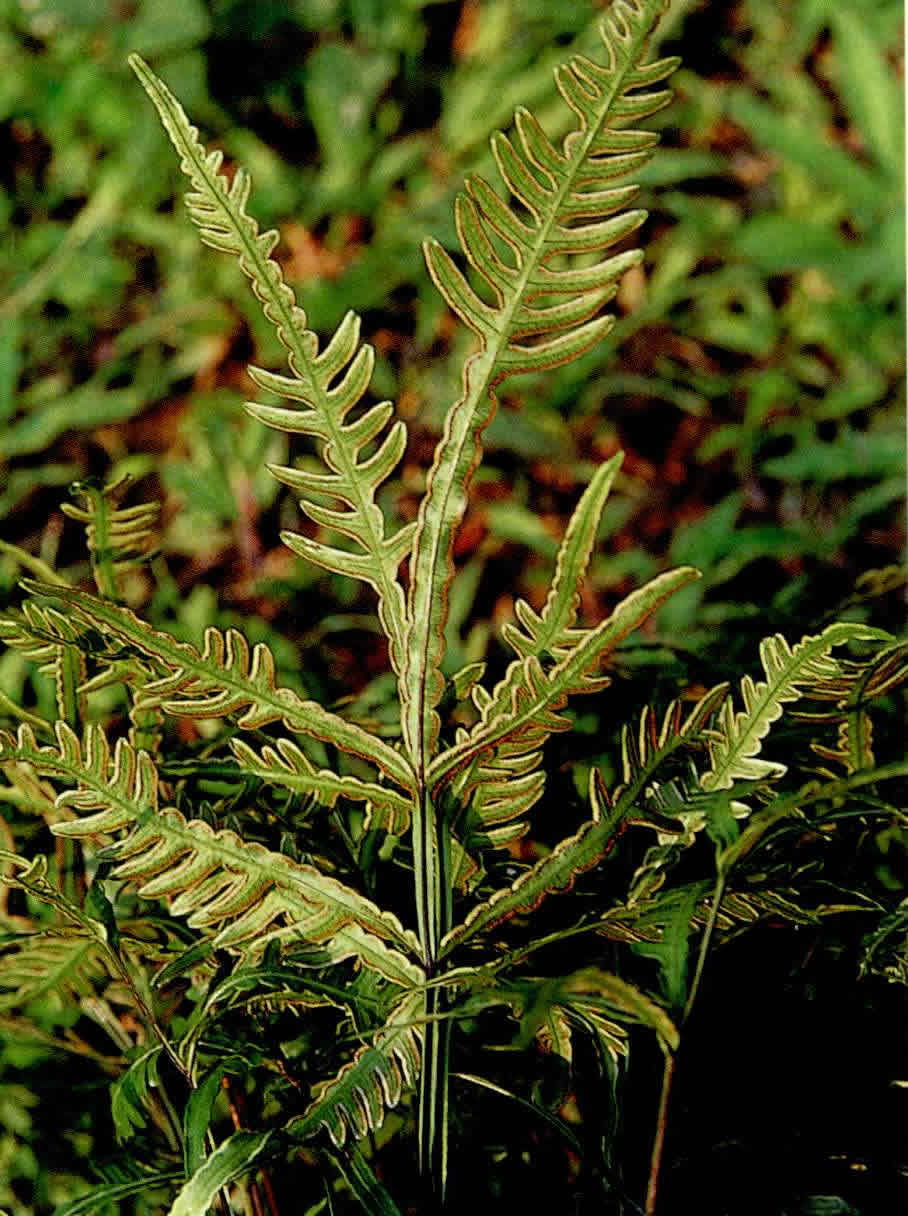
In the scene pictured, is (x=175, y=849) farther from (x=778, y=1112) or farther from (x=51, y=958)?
(x=778, y=1112)

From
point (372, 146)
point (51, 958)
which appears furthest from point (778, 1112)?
point (372, 146)

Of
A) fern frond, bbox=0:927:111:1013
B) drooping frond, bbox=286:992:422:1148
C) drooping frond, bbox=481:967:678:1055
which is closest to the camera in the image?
drooping frond, bbox=481:967:678:1055

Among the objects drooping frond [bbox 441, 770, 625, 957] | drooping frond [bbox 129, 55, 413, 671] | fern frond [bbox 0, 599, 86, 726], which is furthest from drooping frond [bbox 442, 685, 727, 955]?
fern frond [bbox 0, 599, 86, 726]

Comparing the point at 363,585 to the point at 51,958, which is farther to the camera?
the point at 363,585

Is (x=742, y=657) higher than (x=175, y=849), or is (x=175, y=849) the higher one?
(x=742, y=657)

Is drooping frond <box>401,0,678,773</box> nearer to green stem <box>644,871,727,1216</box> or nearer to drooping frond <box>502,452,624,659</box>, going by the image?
drooping frond <box>502,452,624,659</box>

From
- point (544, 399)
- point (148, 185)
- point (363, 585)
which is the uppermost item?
point (148, 185)

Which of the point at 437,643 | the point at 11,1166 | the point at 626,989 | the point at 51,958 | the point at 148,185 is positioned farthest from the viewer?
the point at 148,185

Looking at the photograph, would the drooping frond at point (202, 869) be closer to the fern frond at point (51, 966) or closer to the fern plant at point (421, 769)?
the fern plant at point (421, 769)

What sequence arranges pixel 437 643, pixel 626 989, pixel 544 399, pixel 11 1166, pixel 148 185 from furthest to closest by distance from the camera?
pixel 148 185
pixel 544 399
pixel 11 1166
pixel 437 643
pixel 626 989
